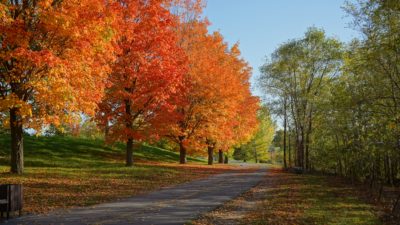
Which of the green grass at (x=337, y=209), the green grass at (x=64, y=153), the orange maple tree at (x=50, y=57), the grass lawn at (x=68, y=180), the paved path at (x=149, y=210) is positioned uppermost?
the orange maple tree at (x=50, y=57)

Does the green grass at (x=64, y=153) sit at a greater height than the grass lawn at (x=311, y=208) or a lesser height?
greater

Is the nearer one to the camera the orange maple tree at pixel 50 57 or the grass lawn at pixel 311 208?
the grass lawn at pixel 311 208

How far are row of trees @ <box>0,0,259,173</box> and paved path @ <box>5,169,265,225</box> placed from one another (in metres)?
5.35

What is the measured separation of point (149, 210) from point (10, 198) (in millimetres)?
4085

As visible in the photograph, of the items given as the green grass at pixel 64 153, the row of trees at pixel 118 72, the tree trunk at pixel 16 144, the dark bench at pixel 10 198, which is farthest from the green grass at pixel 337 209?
the green grass at pixel 64 153

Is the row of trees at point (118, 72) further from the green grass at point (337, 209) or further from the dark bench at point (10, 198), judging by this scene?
the green grass at point (337, 209)

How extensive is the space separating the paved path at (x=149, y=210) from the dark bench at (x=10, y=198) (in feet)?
1.22

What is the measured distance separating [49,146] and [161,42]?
51.3 feet

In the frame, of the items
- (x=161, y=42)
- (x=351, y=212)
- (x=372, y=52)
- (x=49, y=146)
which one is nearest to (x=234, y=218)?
(x=351, y=212)

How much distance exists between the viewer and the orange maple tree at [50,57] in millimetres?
15492

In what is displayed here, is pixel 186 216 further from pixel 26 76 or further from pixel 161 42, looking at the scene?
pixel 161 42

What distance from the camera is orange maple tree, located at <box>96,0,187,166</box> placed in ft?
76.5

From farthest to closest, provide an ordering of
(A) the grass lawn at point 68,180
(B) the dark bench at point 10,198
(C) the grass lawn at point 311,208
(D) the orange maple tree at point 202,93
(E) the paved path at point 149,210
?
(D) the orange maple tree at point 202,93, (A) the grass lawn at point 68,180, (C) the grass lawn at point 311,208, (B) the dark bench at point 10,198, (E) the paved path at point 149,210

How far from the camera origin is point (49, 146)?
3284 cm
